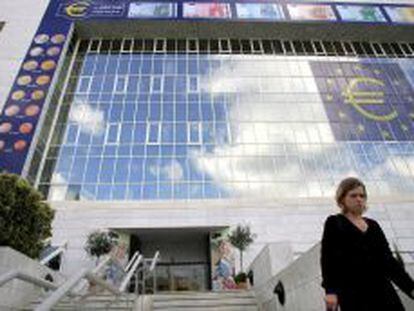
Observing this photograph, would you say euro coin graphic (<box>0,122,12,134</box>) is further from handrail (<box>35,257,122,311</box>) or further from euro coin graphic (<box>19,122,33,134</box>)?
handrail (<box>35,257,122,311</box>)

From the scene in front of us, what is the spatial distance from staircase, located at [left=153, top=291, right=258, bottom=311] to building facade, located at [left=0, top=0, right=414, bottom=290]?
1086 cm

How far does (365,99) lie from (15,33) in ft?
89.9

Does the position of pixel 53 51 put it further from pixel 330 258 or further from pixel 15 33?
pixel 330 258

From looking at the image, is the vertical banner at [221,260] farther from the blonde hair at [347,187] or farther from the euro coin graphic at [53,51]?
the euro coin graphic at [53,51]

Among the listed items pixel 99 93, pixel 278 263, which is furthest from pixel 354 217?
pixel 99 93

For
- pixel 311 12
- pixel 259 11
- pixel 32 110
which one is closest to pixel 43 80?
pixel 32 110

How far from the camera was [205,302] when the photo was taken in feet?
28.9

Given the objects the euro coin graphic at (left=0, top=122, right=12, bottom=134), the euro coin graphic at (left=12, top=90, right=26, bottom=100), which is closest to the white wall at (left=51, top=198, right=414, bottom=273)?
the euro coin graphic at (left=0, top=122, right=12, bottom=134)

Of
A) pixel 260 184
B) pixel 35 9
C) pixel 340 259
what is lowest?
pixel 340 259

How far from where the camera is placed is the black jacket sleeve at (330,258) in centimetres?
275

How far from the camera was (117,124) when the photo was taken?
87.9 ft

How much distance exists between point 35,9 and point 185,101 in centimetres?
1649

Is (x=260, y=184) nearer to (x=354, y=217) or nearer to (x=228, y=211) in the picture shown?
(x=228, y=211)

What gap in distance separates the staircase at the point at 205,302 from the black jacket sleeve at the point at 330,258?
19.9 ft
